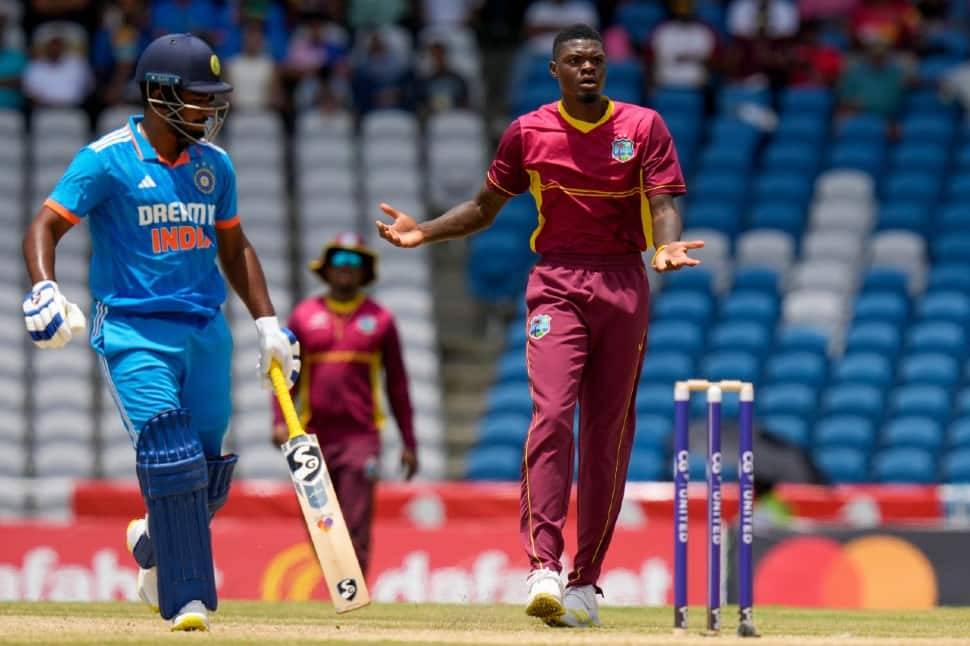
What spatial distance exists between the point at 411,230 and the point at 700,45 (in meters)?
10.8

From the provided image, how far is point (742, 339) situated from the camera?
52.5 ft

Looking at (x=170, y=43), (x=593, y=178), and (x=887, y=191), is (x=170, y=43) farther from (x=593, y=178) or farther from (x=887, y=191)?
(x=887, y=191)

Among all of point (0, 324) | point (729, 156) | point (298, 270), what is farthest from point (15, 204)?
point (729, 156)

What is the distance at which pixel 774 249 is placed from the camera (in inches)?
663

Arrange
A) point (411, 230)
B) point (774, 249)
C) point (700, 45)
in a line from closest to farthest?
1. point (411, 230)
2. point (774, 249)
3. point (700, 45)

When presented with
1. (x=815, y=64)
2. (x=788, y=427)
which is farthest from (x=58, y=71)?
(x=788, y=427)

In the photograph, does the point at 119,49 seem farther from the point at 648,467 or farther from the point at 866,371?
the point at 866,371

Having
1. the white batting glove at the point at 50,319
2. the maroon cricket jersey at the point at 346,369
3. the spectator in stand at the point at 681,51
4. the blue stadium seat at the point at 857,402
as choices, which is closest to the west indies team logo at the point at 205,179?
the white batting glove at the point at 50,319

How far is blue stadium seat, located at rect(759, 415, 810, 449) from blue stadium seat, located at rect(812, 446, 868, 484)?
178 mm

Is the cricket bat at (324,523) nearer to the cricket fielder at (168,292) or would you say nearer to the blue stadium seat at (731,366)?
the cricket fielder at (168,292)

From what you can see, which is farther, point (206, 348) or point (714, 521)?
point (206, 348)

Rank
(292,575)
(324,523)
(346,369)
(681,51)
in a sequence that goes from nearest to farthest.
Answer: (324,523) → (346,369) → (292,575) → (681,51)

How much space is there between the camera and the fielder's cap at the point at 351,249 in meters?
10.5

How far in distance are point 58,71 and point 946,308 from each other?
8027 millimetres
